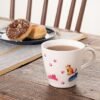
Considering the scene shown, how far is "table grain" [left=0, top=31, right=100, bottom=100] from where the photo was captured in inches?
22.8

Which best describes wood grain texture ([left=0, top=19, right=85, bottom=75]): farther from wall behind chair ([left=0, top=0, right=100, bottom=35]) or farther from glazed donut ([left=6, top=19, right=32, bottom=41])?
wall behind chair ([left=0, top=0, right=100, bottom=35])

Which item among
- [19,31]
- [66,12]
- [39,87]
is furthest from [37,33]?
[66,12]

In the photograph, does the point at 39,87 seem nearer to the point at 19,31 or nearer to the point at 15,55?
the point at 15,55

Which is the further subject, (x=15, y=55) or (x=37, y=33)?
(x=37, y=33)

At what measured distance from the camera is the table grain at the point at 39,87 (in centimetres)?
58

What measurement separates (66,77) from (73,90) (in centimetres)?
3

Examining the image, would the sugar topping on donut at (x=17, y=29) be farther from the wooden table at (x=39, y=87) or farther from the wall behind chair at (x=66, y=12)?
the wall behind chair at (x=66, y=12)

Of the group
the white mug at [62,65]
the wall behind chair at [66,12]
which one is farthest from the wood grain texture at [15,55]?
the wall behind chair at [66,12]

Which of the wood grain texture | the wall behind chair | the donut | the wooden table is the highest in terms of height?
the donut

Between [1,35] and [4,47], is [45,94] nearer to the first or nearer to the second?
[4,47]

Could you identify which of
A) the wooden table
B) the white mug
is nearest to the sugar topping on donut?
the wooden table

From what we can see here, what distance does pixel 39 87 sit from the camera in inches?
24.4

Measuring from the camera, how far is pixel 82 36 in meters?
1.07

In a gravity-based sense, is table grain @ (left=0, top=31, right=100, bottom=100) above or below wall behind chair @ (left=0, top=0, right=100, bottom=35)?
above
